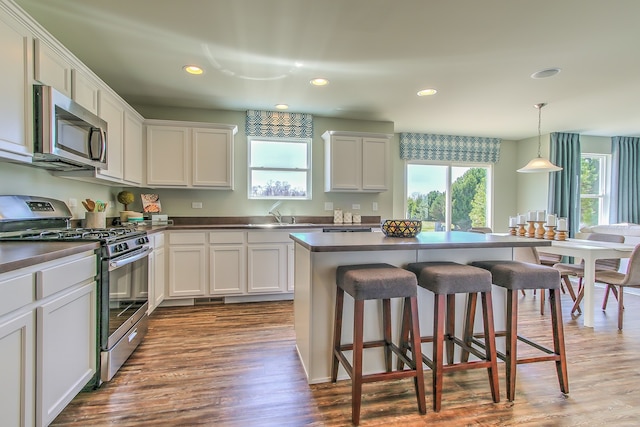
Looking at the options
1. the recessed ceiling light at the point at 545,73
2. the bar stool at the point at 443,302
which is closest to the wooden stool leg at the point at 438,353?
the bar stool at the point at 443,302

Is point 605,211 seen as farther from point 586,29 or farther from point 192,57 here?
point 192,57

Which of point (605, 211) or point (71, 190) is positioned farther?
point (605, 211)

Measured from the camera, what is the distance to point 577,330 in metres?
2.83

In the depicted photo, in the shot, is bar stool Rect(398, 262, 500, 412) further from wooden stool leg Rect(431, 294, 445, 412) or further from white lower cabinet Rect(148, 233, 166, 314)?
white lower cabinet Rect(148, 233, 166, 314)

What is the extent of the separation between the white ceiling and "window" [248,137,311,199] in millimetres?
585

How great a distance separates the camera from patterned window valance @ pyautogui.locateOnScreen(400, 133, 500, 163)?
17.4ft

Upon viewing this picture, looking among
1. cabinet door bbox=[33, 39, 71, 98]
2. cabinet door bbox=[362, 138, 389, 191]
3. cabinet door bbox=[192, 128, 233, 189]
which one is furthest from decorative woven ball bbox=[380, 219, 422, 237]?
cabinet door bbox=[33, 39, 71, 98]

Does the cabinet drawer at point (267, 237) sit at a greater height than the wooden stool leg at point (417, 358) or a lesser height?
greater

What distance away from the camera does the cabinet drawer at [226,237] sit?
138 inches

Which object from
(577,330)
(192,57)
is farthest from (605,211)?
(192,57)

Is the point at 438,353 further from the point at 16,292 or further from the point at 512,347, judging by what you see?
the point at 16,292

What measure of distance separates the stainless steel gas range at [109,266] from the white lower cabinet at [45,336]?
0.08 metres

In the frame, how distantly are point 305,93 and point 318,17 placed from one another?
139 centimetres

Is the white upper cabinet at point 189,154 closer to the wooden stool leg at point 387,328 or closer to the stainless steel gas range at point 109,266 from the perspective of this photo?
the stainless steel gas range at point 109,266
